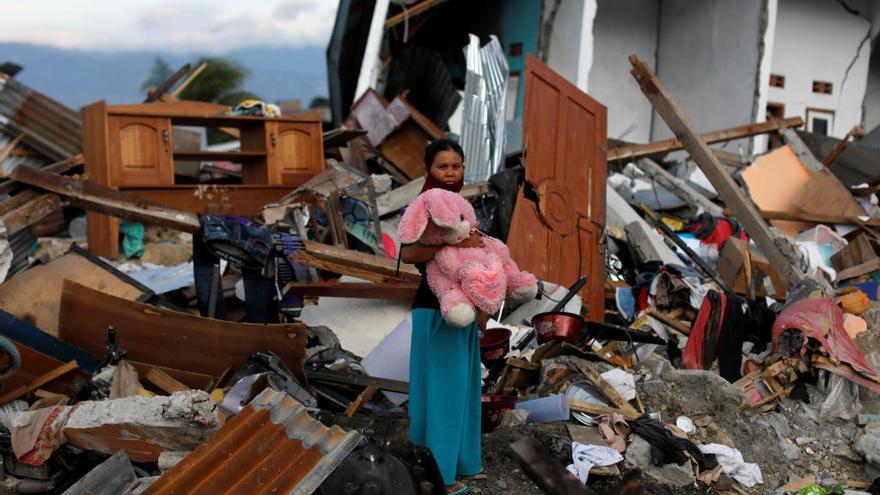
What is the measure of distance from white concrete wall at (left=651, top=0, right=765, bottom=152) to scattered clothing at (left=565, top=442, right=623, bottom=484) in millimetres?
9202

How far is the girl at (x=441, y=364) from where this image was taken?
3.31 m

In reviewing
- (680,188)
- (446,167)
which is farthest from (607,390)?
(680,188)

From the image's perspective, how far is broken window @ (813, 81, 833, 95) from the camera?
1363cm

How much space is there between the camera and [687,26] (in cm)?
A: 1300

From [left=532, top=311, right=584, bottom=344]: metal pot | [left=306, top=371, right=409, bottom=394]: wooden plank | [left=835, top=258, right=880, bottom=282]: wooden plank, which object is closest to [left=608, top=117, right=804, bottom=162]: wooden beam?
[left=835, top=258, right=880, bottom=282]: wooden plank

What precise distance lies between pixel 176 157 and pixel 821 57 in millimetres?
11262

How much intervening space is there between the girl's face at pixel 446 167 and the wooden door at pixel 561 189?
10.5 ft

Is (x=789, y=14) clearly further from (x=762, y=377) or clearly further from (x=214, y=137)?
(x=214, y=137)

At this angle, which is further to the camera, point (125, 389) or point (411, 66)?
point (411, 66)

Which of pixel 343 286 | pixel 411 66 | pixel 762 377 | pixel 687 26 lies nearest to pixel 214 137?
pixel 411 66

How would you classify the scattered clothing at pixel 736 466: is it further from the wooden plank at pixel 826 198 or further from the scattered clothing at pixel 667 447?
the wooden plank at pixel 826 198

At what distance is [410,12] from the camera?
453 inches

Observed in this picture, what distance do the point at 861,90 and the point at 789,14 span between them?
6.67 feet

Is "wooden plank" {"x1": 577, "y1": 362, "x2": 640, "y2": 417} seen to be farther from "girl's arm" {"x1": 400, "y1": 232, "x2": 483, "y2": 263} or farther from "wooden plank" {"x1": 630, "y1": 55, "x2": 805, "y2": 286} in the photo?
"wooden plank" {"x1": 630, "y1": 55, "x2": 805, "y2": 286}
